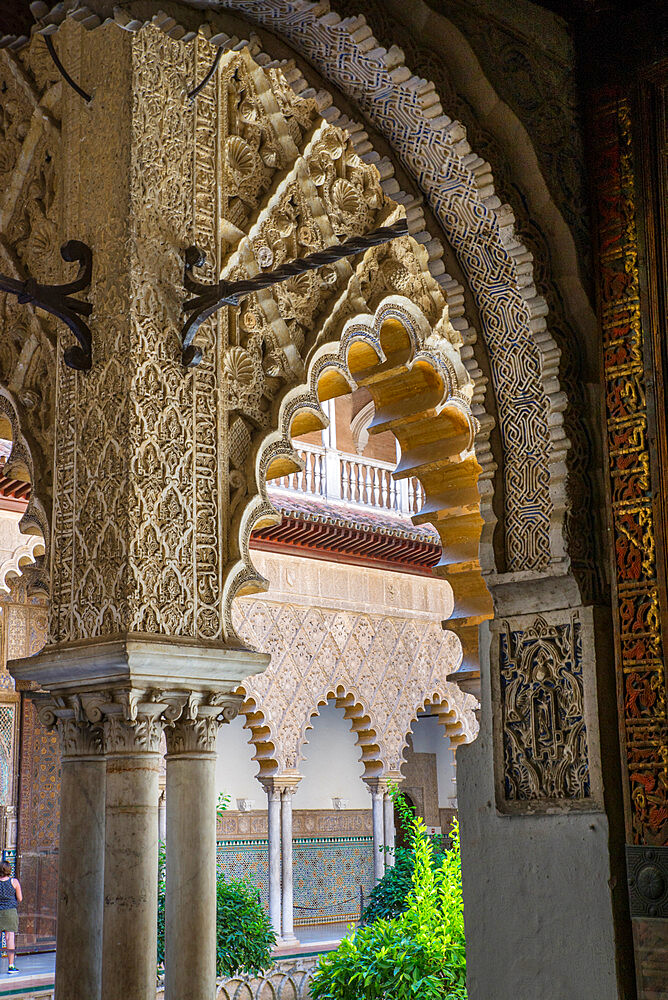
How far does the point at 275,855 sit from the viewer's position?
38.0 ft

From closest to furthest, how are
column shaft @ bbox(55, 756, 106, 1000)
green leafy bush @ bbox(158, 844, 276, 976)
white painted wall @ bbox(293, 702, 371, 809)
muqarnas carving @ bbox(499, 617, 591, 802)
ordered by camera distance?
muqarnas carving @ bbox(499, 617, 591, 802) → column shaft @ bbox(55, 756, 106, 1000) → green leafy bush @ bbox(158, 844, 276, 976) → white painted wall @ bbox(293, 702, 371, 809)

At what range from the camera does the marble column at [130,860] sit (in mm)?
4191

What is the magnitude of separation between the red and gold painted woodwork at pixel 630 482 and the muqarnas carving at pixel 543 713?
0.12 meters

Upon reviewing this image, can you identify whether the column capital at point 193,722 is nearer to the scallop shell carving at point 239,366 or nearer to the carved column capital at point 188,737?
the carved column capital at point 188,737

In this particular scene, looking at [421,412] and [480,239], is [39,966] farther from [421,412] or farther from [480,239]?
[480,239]

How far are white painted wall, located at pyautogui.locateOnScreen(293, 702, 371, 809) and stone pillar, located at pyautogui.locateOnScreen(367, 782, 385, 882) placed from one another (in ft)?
7.62

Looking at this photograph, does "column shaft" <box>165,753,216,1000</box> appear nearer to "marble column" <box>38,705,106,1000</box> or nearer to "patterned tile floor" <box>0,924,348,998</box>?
"marble column" <box>38,705,106,1000</box>

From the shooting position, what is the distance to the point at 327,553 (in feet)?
40.9

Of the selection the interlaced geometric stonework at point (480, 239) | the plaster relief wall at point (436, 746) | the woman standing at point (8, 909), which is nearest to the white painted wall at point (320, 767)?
the plaster relief wall at point (436, 746)

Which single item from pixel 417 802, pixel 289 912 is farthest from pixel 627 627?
pixel 417 802

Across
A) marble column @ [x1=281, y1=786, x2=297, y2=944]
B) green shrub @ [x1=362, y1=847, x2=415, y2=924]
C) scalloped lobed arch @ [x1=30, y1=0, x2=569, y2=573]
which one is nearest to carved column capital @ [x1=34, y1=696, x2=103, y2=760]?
scalloped lobed arch @ [x1=30, y1=0, x2=569, y2=573]

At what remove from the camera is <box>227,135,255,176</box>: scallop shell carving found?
515cm

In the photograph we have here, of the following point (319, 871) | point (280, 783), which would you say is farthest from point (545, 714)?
point (319, 871)

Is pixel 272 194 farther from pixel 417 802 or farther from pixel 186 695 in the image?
pixel 417 802
